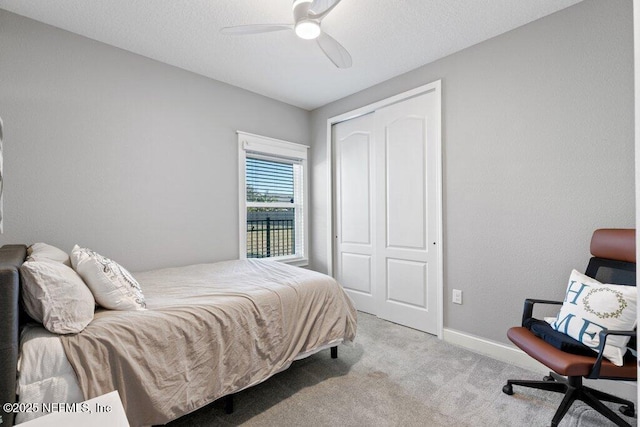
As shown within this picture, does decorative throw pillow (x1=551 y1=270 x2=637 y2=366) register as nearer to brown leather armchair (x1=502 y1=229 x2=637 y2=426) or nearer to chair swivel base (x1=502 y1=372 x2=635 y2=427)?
brown leather armchair (x1=502 y1=229 x2=637 y2=426)

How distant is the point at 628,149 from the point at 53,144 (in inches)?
159

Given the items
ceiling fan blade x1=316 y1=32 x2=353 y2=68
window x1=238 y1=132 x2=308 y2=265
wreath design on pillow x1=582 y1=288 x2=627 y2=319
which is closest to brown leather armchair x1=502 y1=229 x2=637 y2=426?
wreath design on pillow x1=582 y1=288 x2=627 y2=319

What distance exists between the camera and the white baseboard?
72.6 inches

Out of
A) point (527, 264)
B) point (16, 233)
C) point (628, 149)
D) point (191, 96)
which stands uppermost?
point (191, 96)

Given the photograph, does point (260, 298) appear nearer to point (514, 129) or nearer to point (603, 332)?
point (603, 332)

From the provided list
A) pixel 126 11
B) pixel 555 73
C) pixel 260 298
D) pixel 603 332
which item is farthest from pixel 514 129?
pixel 126 11

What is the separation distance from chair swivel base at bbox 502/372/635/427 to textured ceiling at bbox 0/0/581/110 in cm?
249

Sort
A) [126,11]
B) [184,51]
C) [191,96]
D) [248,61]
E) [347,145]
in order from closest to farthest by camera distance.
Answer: [126,11]
[184,51]
[248,61]
[191,96]
[347,145]

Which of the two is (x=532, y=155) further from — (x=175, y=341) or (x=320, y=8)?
(x=175, y=341)

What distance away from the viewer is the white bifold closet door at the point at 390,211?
9.57 ft

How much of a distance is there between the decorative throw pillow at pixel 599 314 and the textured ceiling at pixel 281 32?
6.42 ft

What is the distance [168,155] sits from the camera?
9.27 feet

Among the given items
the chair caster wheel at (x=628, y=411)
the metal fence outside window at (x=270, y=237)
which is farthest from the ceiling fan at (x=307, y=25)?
the chair caster wheel at (x=628, y=411)

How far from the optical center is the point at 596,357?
153cm
